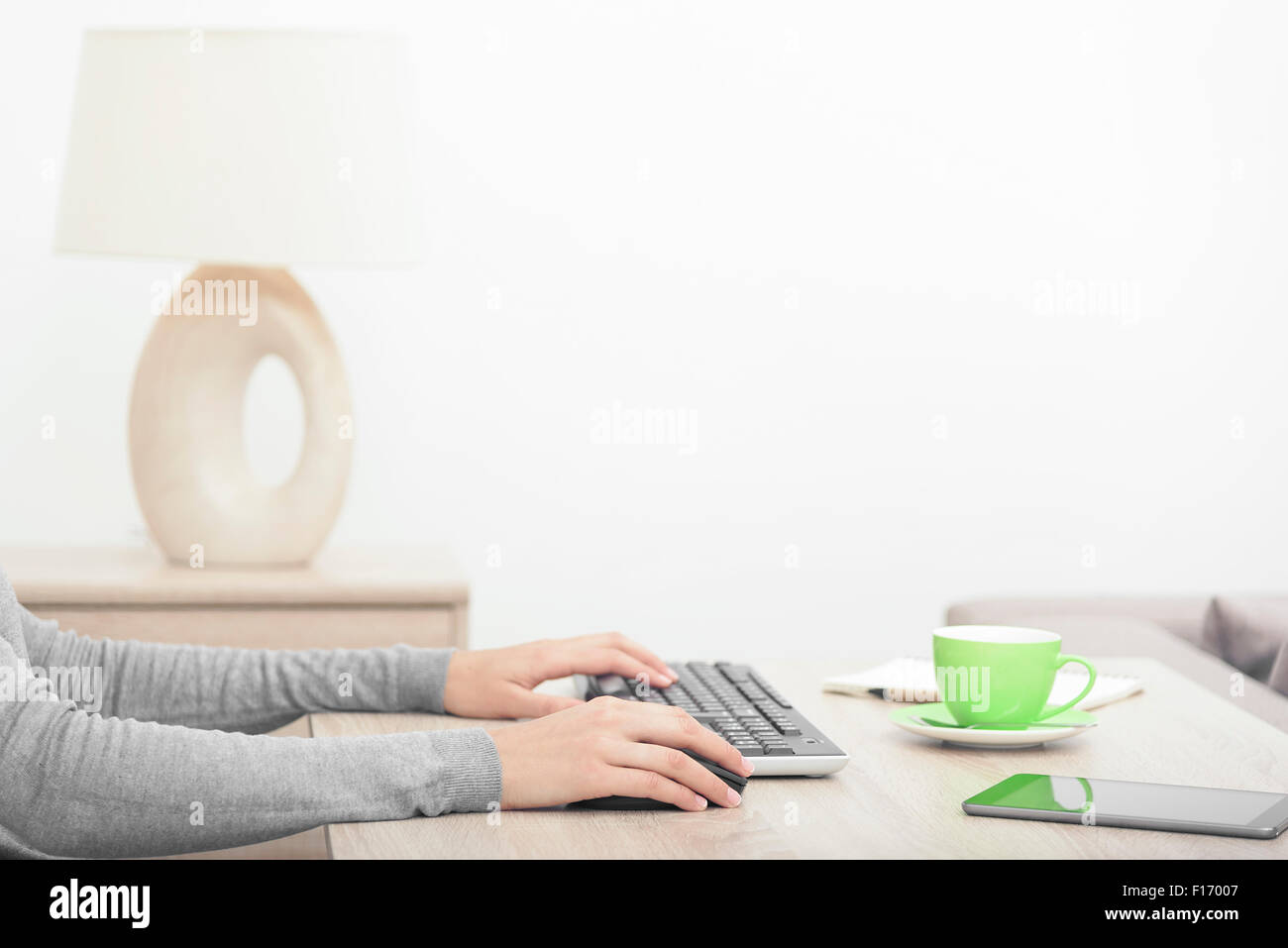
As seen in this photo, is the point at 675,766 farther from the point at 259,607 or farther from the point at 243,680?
the point at 259,607

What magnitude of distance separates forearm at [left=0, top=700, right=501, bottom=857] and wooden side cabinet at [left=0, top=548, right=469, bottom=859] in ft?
2.84

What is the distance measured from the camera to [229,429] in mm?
1897

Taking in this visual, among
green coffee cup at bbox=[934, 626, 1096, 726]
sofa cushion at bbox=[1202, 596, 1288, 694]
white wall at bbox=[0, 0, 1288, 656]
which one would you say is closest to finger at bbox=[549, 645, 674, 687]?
green coffee cup at bbox=[934, 626, 1096, 726]

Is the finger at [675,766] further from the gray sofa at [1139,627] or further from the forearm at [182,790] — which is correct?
the gray sofa at [1139,627]

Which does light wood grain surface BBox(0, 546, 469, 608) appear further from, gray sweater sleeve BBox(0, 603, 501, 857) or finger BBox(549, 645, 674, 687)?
gray sweater sleeve BBox(0, 603, 501, 857)

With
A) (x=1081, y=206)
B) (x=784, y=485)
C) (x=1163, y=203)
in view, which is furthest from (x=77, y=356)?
(x=1163, y=203)

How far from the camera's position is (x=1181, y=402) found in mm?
2590

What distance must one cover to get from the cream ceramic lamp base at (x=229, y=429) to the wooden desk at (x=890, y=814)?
825 millimetres

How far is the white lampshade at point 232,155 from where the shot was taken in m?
1.71

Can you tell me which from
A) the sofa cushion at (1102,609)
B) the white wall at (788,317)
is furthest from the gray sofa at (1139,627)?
the white wall at (788,317)

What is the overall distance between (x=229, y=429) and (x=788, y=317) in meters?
1.06

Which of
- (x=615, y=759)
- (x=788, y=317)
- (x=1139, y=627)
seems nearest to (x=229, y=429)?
(x=788, y=317)
